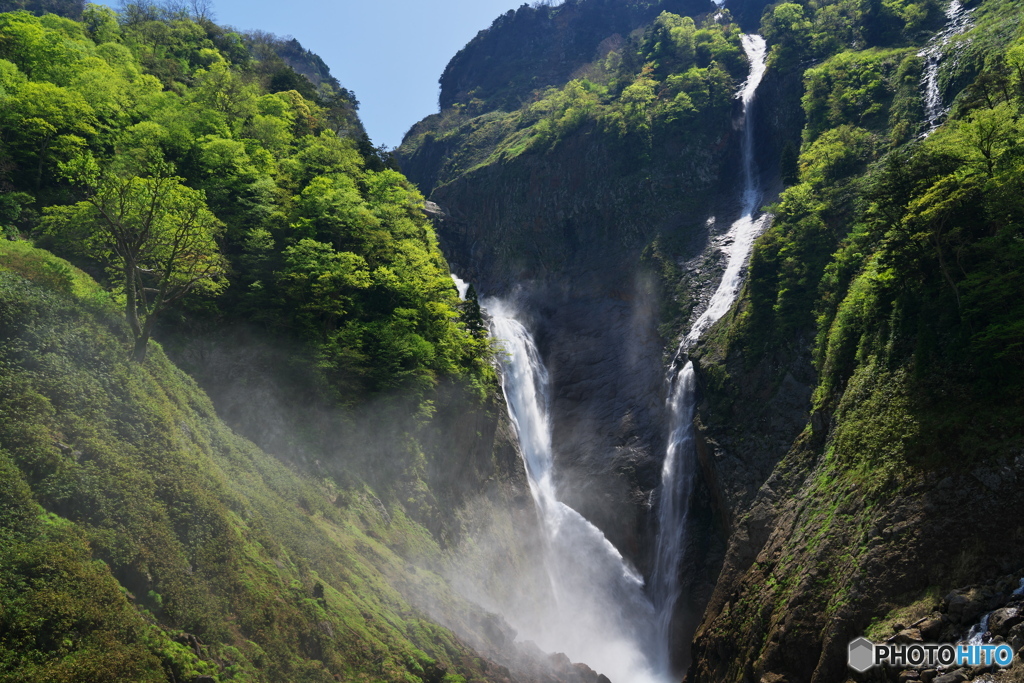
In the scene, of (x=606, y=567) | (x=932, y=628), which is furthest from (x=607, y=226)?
(x=932, y=628)

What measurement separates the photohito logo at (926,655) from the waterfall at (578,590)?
62.2 ft

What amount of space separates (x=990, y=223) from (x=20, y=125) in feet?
120

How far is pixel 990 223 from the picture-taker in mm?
20578

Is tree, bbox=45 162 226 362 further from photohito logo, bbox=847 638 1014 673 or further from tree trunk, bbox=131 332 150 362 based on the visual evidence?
photohito logo, bbox=847 638 1014 673

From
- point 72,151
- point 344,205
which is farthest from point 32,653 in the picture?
point 344,205

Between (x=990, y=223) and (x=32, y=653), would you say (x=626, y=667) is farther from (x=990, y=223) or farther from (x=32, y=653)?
(x=32, y=653)

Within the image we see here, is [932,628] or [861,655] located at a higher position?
[932,628]

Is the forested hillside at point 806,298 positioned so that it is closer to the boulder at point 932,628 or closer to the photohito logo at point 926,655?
the boulder at point 932,628

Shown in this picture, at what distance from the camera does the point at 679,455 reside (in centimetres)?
3756

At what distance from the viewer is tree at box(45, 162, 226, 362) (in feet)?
61.4

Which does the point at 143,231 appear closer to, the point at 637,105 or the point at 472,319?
the point at 472,319

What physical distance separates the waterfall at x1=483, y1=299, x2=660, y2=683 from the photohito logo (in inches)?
747

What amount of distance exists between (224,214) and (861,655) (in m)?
30.1

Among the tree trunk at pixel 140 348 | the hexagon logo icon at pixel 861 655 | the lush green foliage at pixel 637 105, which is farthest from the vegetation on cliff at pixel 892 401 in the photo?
the lush green foliage at pixel 637 105
